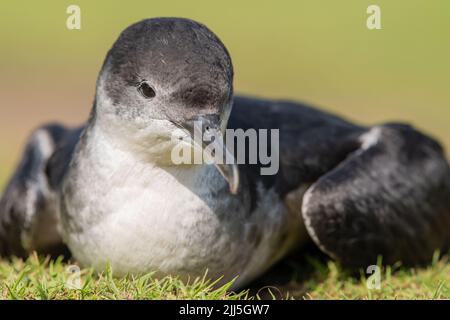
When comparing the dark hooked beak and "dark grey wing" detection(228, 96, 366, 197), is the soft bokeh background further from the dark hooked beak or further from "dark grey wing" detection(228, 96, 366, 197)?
the dark hooked beak

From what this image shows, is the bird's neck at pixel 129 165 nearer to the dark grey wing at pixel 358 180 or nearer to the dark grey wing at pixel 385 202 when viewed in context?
the dark grey wing at pixel 358 180

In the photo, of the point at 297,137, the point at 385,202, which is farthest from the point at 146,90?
the point at 385,202

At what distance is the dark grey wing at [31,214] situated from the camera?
23.1 ft

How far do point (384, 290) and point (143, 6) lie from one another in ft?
55.1

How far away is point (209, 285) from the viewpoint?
19.1 feet

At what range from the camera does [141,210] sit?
5.68 meters

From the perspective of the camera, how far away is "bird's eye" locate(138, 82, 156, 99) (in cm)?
539

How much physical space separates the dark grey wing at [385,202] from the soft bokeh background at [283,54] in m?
8.95

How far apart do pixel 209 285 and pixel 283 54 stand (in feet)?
56.3

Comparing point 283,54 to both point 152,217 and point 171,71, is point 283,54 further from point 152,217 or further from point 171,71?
point 171,71

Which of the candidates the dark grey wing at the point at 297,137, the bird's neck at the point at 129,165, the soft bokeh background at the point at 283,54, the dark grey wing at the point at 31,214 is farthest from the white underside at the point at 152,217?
the soft bokeh background at the point at 283,54

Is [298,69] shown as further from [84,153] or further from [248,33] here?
[84,153]

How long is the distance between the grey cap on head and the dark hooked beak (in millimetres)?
67
